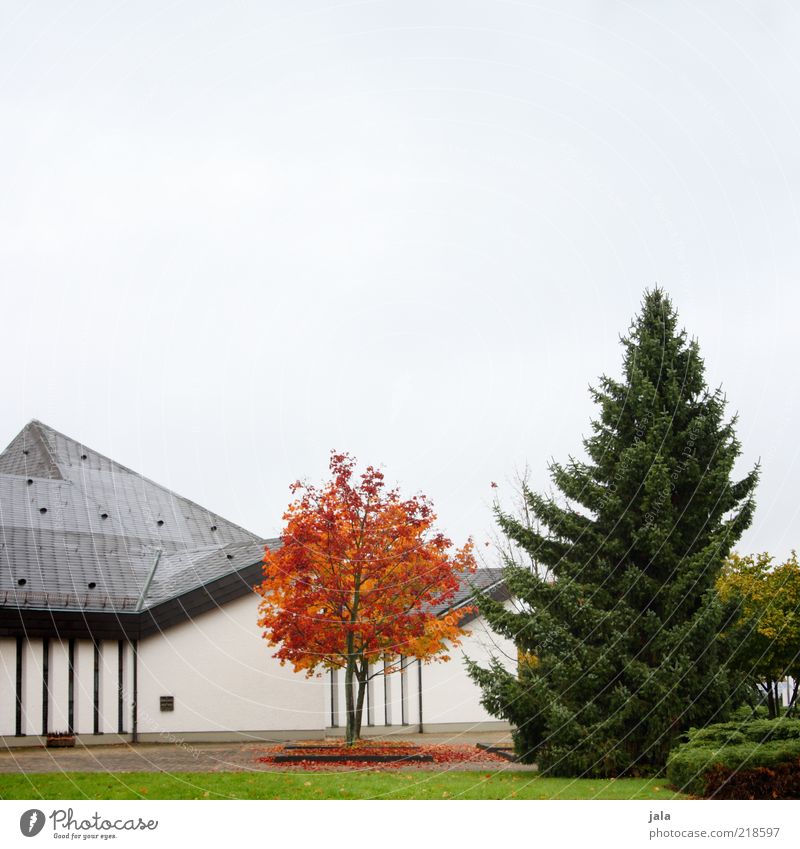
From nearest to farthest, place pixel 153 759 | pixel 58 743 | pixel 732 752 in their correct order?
1. pixel 732 752
2. pixel 153 759
3. pixel 58 743

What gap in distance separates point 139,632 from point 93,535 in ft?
8.23

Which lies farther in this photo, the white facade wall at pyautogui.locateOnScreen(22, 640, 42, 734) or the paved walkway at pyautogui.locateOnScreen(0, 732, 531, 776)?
the white facade wall at pyautogui.locateOnScreen(22, 640, 42, 734)

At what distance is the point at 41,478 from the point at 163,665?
4.99 metres

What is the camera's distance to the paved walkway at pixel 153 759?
14.8 meters

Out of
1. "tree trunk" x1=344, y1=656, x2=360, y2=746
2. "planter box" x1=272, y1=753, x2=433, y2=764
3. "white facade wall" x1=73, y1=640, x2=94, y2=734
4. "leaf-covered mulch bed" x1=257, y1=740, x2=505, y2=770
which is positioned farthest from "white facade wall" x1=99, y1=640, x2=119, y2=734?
"planter box" x1=272, y1=753, x2=433, y2=764

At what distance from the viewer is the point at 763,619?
53.1ft

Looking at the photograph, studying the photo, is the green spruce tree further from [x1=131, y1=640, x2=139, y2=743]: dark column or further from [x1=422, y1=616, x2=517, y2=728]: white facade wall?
[x1=422, y1=616, x2=517, y2=728]: white facade wall

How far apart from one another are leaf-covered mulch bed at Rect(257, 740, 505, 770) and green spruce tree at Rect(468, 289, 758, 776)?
72.7 inches

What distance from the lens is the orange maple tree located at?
17234mm

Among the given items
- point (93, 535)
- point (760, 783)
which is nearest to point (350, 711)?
point (93, 535)

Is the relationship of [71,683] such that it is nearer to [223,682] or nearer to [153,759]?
[223,682]

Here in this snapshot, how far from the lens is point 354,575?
17.3 m

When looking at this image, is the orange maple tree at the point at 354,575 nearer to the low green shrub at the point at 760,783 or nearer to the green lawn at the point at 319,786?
the green lawn at the point at 319,786
